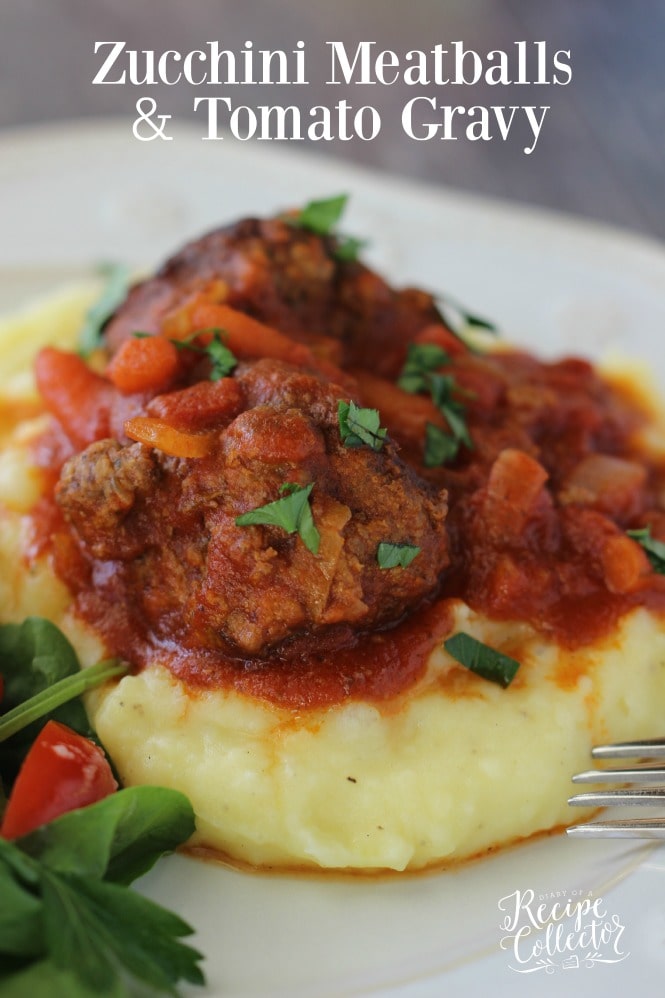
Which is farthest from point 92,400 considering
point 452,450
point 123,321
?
point 452,450

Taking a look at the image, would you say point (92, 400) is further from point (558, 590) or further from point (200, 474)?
point (558, 590)

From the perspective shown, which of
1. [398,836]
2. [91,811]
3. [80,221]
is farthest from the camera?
[80,221]

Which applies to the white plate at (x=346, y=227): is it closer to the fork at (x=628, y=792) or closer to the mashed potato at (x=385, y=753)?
the mashed potato at (x=385, y=753)

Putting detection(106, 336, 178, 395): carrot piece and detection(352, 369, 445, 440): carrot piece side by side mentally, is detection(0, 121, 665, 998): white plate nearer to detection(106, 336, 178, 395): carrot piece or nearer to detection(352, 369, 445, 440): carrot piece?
detection(352, 369, 445, 440): carrot piece

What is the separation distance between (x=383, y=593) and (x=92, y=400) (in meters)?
2.09

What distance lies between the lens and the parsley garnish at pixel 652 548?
5.94m

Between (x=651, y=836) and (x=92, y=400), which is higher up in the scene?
(x=92, y=400)

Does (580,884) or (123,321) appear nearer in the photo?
(580,884)

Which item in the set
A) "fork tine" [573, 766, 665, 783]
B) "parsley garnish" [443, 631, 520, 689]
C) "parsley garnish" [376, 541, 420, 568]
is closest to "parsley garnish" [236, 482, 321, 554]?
"parsley garnish" [376, 541, 420, 568]

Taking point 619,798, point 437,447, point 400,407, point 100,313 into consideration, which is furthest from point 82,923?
point 100,313

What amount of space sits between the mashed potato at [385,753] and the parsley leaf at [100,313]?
2072 mm

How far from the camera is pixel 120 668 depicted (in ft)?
17.7

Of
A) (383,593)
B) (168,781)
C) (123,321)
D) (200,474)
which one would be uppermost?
(123,321)

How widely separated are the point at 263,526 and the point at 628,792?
87.8 inches
